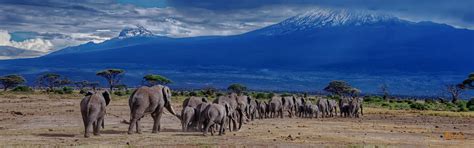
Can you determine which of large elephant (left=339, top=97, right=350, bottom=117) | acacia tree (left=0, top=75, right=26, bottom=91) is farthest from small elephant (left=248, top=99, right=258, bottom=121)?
acacia tree (left=0, top=75, right=26, bottom=91)

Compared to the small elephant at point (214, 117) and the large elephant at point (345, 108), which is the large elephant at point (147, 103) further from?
the large elephant at point (345, 108)

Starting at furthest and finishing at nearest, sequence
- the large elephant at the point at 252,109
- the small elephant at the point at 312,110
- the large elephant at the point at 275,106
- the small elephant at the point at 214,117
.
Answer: the small elephant at the point at 312,110
the large elephant at the point at 275,106
the large elephant at the point at 252,109
the small elephant at the point at 214,117

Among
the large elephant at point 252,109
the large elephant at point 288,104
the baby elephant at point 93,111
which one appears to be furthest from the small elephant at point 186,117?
the large elephant at point 288,104

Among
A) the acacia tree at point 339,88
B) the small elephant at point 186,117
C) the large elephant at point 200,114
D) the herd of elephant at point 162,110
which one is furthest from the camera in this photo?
the acacia tree at point 339,88

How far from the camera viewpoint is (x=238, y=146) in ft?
78.9

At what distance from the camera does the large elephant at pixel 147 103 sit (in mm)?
28922

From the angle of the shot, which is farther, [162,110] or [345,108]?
[345,108]

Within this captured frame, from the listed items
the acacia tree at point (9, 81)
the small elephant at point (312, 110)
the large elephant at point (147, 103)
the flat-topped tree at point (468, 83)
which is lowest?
the small elephant at point (312, 110)

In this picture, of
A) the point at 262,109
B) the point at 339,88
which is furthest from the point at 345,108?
the point at 339,88

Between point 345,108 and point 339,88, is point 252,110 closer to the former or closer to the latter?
point 345,108

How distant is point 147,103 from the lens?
2934 centimetres

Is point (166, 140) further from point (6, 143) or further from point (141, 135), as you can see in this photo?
point (6, 143)

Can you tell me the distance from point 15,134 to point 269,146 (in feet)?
32.8

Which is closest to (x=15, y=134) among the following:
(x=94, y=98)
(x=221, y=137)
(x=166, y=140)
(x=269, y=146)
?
(x=94, y=98)
